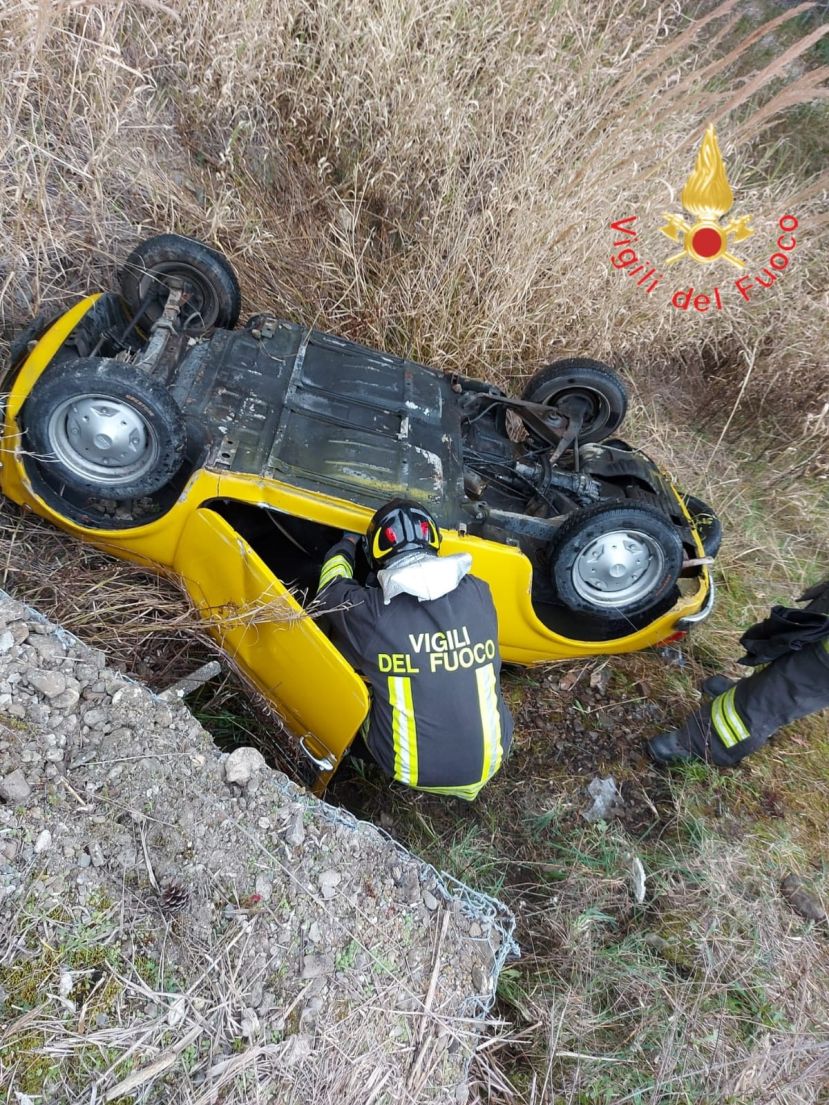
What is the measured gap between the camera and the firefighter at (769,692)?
294 cm

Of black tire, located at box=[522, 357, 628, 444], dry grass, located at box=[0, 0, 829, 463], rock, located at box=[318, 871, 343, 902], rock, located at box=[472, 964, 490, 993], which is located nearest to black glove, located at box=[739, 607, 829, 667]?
black tire, located at box=[522, 357, 628, 444]

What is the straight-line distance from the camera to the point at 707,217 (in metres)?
4.78

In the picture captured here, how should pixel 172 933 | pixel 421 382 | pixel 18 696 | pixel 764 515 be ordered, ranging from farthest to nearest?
pixel 764 515
pixel 421 382
pixel 18 696
pixel 172 933

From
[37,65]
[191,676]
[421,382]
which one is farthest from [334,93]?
[191,676]

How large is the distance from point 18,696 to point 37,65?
10.5 ft

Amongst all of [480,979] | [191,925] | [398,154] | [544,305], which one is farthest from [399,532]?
[398,154]

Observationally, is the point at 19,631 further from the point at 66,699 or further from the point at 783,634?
the point at 783,634

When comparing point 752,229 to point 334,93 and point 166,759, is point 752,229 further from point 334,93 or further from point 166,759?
point 166,759

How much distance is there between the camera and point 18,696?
1.97 m

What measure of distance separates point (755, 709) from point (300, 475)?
224 cm

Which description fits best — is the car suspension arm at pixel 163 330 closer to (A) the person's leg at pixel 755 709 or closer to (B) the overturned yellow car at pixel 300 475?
(B) the overturned yellow car at pixel 300 475

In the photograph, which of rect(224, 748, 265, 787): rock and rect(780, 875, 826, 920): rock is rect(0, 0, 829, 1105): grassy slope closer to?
rect(780, 875, 826, 920): rock

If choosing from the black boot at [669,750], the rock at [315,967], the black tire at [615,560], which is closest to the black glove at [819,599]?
the black tire at [615,560]

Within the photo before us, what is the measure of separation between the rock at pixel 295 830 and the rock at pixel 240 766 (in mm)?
186
